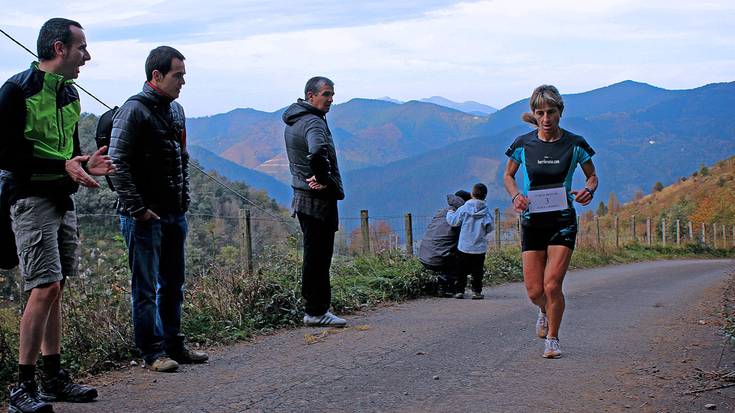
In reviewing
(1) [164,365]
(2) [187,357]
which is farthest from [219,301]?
(1) [164,365]

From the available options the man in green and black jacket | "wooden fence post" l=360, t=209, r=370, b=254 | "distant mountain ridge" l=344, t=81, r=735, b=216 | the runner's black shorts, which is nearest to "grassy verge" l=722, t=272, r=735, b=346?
the runner's black shorts

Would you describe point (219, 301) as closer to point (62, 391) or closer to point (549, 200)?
point (62, 391)

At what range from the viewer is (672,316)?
1042 centimetres

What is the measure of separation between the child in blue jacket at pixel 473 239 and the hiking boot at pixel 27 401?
26.4ft

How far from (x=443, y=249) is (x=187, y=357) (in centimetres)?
653

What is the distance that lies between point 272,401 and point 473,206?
7573mm

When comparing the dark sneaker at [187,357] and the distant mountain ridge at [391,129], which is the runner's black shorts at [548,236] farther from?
the distant mountain ridge at [391,129]

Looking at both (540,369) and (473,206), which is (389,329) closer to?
(540,369)

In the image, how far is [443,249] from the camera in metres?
12.9

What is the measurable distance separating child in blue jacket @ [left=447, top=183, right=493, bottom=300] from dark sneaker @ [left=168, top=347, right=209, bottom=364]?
6146 mm

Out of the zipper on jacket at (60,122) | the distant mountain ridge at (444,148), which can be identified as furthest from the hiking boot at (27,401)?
the distant mountain ridge at (444,148)

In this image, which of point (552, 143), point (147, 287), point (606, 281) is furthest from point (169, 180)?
point (606, 281)

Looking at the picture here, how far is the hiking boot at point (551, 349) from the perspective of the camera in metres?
7.04

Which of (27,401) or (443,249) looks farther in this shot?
(443,249)
